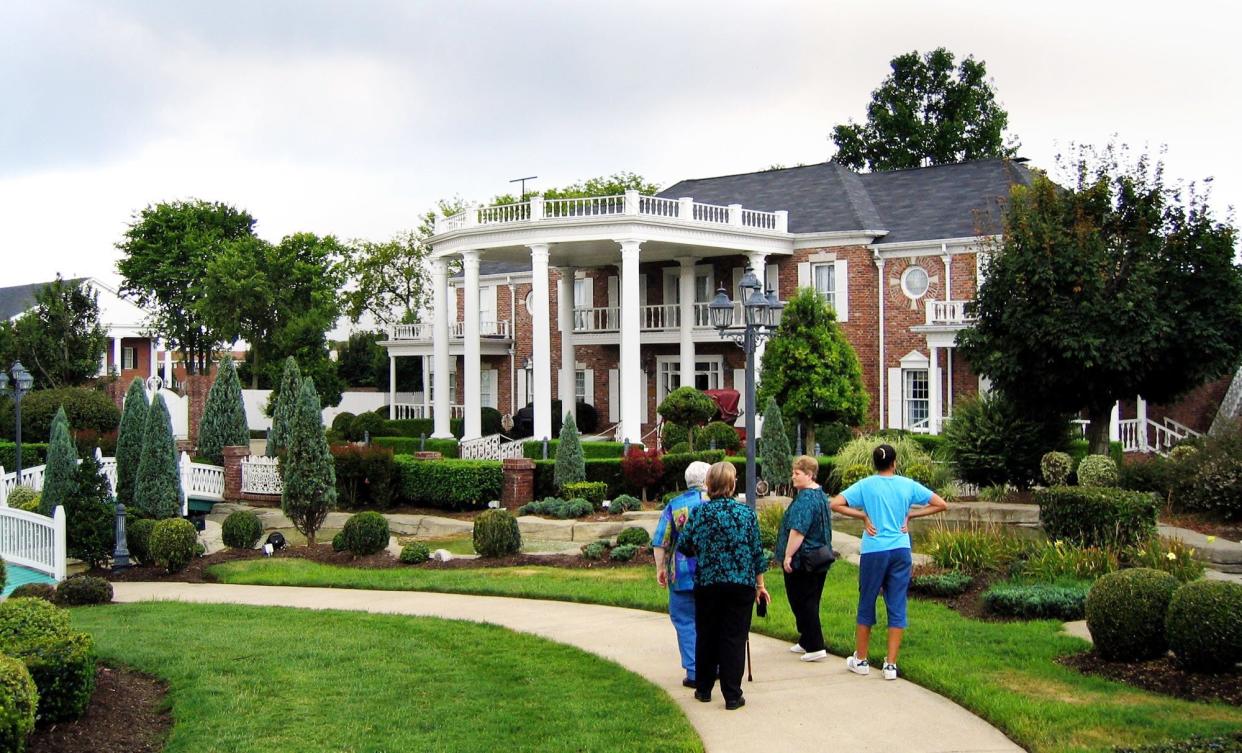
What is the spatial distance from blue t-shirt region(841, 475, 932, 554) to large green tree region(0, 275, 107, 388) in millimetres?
37323

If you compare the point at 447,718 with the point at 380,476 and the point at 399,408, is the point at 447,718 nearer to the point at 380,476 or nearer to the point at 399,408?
the point at 380,476

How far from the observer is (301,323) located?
141ft

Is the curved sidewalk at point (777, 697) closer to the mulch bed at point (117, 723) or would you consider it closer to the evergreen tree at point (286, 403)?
the mulch bed at point (117, 723)

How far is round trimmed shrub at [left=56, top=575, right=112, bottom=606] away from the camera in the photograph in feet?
49.2

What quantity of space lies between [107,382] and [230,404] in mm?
15962

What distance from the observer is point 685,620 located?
886 cm

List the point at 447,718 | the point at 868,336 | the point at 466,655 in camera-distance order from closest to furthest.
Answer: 1. the point at 447,718
2. the point at 466,655
3. the point at 868,336

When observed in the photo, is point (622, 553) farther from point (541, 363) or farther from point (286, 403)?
point (541, 363)

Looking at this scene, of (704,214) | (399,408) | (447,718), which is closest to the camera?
(447,718)

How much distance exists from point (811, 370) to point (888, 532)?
64.4 feet

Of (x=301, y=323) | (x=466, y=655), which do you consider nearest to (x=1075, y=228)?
(x=466, y=655)

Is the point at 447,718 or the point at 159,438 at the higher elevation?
the point at 159,438

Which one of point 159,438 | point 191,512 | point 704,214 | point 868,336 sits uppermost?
point 704,214

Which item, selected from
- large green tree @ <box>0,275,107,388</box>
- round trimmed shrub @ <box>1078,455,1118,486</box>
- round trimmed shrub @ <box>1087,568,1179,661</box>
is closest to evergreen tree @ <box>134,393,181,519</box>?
round trimmed shrub @ <box>1078,455,1118,486</box>
